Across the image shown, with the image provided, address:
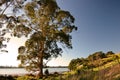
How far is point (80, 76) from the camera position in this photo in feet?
29.6

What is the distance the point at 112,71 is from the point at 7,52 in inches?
951

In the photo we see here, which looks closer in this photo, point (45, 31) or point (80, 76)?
point (80, 76)

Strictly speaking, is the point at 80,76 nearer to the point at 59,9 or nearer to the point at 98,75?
the point at 98,75

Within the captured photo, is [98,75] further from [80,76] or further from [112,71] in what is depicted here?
[80,76]

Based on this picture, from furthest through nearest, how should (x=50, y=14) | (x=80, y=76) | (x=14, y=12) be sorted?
1. (x=50, y=14)
2. (x=14, y=12)
3. (x=80, y=76)

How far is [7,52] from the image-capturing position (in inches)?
1200

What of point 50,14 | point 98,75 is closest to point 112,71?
point 98,75

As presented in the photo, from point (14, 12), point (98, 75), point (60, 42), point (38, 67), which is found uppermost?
point (14, 12)

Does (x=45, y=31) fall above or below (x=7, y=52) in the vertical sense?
above

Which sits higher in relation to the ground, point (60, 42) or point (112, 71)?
point (60, 42)

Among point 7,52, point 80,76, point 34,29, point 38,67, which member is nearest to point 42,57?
point 38,67

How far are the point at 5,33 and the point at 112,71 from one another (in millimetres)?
25397

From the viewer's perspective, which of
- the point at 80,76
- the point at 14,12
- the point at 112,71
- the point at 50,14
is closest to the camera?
the point at 112,71

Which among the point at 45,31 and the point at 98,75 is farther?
the point at 45,31
